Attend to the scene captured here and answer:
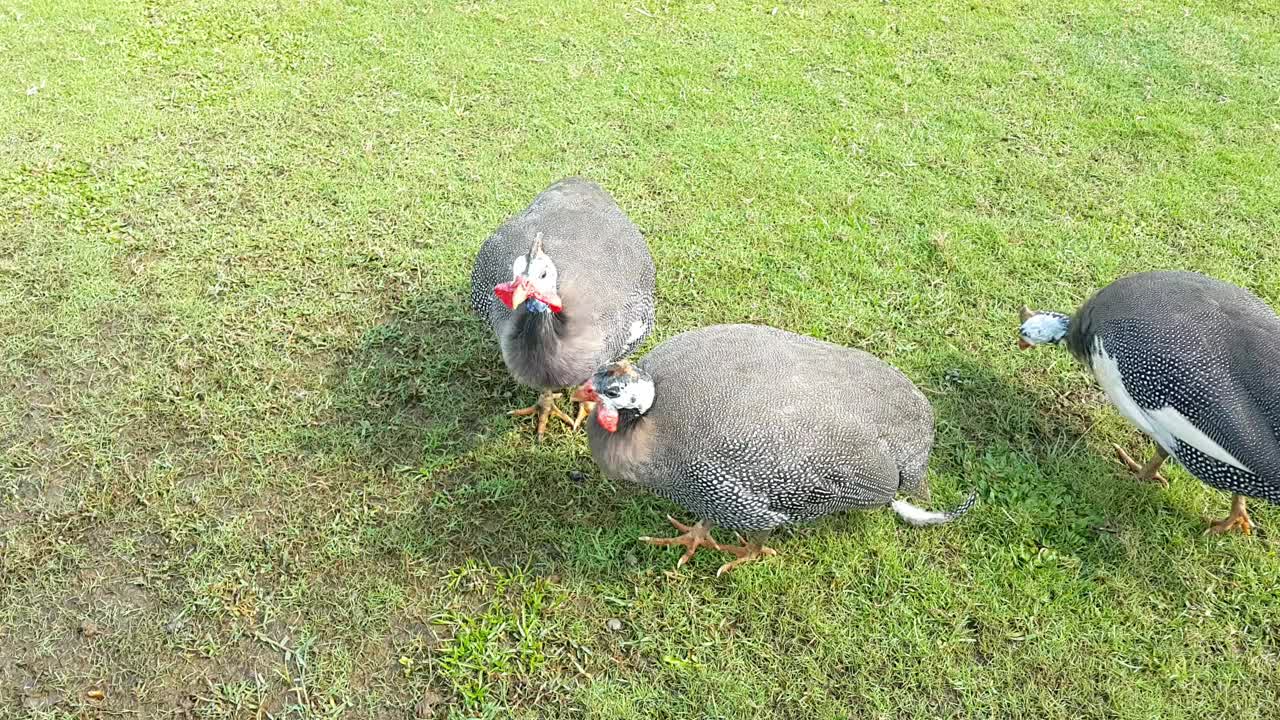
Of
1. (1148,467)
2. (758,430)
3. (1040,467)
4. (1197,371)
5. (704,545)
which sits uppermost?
(1197,371)

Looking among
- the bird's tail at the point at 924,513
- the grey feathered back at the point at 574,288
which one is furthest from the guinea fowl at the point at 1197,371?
the grey feathered back at the point at 574,288

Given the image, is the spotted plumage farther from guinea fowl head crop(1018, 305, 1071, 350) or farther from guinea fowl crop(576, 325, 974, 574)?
guinea fowl head crop(1018, 305, 1071, 350)

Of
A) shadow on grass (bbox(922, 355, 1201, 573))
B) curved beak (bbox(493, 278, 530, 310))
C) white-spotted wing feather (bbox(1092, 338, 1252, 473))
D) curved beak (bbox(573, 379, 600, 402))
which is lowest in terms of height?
shadow on grass (bbox(922, 355, 1201, 573))

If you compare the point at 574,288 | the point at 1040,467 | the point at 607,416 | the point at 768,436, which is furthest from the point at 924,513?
the point at 574,288

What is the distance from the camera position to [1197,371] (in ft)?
11.1

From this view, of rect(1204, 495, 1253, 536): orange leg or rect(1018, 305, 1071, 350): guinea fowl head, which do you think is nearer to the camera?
rect(1204, 495, 1253, 536): orange leg

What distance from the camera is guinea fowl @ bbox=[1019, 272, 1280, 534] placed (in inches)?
127

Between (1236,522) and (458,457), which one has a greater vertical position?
(1236,522)

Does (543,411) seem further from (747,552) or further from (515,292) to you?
(747,552)

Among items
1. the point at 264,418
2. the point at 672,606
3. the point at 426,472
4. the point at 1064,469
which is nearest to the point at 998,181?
the point at 1064,469

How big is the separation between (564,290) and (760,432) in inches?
42.5

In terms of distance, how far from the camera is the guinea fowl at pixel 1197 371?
3223 mm

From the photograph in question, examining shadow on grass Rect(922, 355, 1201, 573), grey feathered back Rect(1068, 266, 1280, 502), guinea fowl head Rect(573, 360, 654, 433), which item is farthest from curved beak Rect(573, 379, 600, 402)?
grey feathered back Rect(1068, 266, 1280, 502)

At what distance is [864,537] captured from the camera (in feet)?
12.0
